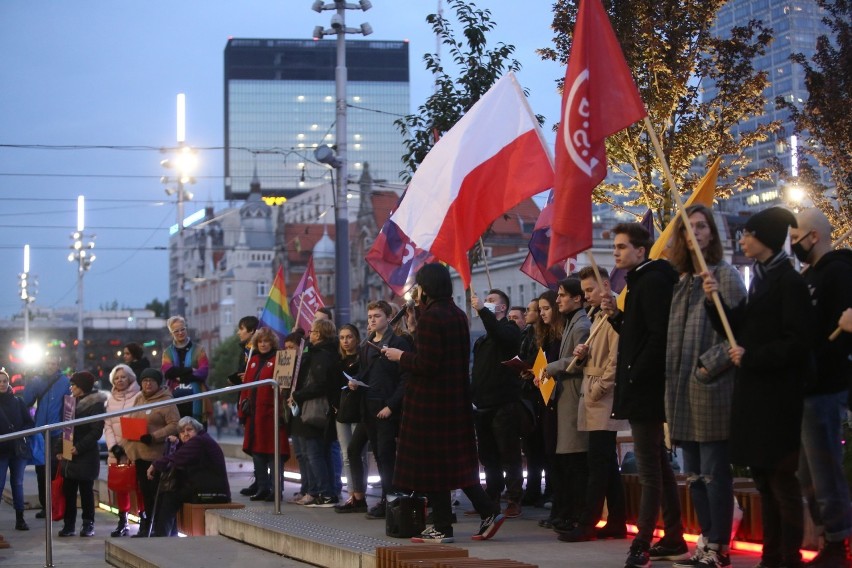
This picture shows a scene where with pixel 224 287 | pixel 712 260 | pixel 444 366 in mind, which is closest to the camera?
pixel 712 260

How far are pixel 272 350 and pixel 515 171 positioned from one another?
4.80 m

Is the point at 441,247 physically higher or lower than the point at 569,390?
higher

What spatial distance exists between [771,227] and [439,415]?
3287 millimetres

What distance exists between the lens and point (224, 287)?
527 ft

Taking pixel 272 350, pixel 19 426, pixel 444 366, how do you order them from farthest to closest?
pixel 19 426
pixel 272 350
pixel 444 366

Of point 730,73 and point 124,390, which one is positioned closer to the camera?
point 124,390

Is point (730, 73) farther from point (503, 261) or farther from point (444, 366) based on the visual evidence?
point (503, 261)

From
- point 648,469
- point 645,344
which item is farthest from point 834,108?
point 648,469

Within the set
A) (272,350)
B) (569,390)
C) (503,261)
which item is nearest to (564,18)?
(272,350)

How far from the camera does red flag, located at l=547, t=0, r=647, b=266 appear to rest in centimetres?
879

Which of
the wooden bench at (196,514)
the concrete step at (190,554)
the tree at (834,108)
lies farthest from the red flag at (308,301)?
the tree at (834,108)

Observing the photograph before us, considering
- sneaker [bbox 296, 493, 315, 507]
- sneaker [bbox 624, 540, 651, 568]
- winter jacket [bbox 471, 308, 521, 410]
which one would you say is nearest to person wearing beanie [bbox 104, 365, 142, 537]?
sneaker [bbox 296, 493, 315, 507]

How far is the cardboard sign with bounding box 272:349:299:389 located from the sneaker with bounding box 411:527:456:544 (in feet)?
12.8

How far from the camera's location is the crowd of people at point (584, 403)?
23.4 feet
